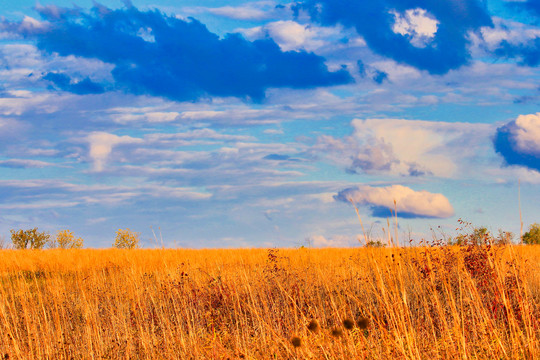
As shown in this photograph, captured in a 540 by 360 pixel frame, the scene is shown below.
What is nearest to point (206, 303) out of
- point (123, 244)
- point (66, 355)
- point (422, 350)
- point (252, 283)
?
point (252, 283)

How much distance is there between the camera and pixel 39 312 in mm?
9523

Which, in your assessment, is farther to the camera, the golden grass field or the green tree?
the green tree

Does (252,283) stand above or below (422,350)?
above

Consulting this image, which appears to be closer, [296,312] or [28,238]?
[296,312]

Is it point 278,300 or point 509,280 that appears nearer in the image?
point 509,280

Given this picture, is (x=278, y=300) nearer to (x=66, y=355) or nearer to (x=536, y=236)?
(x=66, y=355)

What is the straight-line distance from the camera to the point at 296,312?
737 centimetres

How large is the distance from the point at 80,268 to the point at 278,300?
914 cm

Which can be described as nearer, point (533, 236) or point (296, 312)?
point (296, 312)

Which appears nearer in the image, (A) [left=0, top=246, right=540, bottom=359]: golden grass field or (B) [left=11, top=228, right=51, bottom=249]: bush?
(A) [left=0, top=246, right=540, bottom=359]: golden grass field

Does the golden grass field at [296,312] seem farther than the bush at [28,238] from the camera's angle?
No

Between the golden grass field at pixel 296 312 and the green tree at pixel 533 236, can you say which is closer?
the golden grass field at pixel 296 312

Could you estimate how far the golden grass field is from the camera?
448 cm

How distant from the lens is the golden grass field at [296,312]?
448 cm
